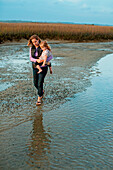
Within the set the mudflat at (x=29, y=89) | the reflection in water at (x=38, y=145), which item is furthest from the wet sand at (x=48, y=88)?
the reflection in water at (x=38, y=145)

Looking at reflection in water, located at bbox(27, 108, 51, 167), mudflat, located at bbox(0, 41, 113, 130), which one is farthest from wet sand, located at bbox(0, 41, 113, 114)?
reflection in water, located at bbox(27, 108, 51, 167)

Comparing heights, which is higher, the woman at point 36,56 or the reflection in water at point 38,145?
the woman at point 36,56

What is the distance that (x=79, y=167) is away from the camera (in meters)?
2.93

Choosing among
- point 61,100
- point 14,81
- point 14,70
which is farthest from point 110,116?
point 14,70

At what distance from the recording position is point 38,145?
343 centimetres

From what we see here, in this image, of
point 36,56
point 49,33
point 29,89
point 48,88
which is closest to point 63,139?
point 36,56

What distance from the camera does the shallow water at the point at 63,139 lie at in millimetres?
3018

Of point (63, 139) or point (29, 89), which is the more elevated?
point (29, 89)

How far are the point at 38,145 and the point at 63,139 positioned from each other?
17.2 inches

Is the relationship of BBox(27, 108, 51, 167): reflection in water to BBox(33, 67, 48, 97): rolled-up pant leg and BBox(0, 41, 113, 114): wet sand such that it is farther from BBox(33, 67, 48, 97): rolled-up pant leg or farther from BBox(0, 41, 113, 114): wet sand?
BBox(33, 67, 48, 97): rolled-up pant leg

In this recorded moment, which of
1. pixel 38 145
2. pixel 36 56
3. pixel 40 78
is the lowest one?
pixel 38 145

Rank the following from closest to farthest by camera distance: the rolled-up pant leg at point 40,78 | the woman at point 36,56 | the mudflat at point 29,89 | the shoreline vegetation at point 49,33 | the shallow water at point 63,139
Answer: the shallow water at point 63,139 < the mudflat at point 29,89 < the woman at point 36,56 < the rolled-up pant leg at point 40,78 < the shoreline vegetation at point 49,33

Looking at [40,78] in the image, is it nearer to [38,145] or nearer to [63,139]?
[63,139]

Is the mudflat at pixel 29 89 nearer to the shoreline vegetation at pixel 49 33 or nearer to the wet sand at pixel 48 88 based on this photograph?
the wet sand at pixel 48 88
